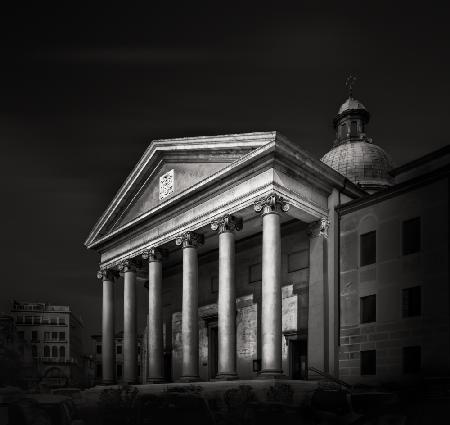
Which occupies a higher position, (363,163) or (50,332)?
(363,163)

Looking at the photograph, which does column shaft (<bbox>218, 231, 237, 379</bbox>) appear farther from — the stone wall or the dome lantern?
the dome lantern

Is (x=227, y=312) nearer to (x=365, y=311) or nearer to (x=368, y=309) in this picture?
(x=365, y=311)

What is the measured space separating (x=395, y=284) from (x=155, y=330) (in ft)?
45.9

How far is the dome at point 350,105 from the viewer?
174ft

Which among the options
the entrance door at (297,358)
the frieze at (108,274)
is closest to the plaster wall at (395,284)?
the entrance door at (297,358)

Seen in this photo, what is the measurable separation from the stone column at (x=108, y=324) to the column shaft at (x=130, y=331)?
2.47m

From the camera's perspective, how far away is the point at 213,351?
3672 cm

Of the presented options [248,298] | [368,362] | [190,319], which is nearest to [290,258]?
[248,298]

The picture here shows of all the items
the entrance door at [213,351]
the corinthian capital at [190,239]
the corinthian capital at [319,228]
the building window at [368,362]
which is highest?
the corinthian capital at [319,228]

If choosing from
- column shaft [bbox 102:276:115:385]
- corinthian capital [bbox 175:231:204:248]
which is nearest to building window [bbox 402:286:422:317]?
corinthian capital [bbox 175:231:204:248]

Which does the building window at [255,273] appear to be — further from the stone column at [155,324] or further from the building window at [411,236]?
the building window at [411,236]

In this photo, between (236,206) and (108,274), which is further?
(108,274)

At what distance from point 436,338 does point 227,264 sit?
9.52 m

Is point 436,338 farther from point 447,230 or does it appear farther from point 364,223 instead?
point 364,223
